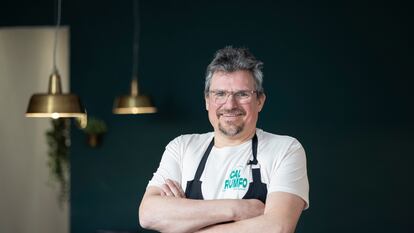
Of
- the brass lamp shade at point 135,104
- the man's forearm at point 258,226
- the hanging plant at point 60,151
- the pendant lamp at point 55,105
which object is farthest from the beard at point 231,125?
the hanging plant at point 60,151

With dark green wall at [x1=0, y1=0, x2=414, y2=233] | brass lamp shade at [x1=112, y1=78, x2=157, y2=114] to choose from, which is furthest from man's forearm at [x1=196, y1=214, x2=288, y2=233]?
dark green wall at [x1=0, y1=0, x2=414, y2=233]

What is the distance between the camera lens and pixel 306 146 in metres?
6.64

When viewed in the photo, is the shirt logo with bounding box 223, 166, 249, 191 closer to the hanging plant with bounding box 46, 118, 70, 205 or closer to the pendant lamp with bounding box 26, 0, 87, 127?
the pendant lamp with bounding box 26, 0, 87, 127

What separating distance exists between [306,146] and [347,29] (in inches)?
43.9

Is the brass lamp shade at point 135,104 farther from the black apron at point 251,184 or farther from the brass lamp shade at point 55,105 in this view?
the black apron at point 251,184

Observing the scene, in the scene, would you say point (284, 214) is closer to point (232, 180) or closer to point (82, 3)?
point (232, 180)

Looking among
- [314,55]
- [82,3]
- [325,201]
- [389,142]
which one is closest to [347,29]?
[314,55]

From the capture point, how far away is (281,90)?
674cm

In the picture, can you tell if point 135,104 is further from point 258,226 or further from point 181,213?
point 258,226

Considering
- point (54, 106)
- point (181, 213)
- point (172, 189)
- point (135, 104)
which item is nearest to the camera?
point (181, 213)

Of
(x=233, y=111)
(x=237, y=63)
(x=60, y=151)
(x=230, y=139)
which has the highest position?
(x=237, y=63)

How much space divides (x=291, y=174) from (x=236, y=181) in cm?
21

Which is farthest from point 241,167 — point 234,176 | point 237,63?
point 237,63

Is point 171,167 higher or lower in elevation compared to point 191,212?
higher
